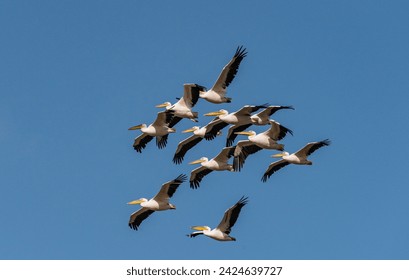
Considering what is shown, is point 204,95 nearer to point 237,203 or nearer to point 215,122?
point 215,122

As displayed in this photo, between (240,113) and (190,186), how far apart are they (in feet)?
14.8

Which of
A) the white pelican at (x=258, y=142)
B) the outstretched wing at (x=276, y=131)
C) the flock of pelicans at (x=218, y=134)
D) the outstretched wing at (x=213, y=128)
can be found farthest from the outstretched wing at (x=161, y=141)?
the outstretched wing at (x=276, y=131)

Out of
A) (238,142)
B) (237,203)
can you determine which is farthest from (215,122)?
(237,203)

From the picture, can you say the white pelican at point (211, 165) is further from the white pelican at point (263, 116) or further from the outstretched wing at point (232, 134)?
the white pelican at point (263, 116)

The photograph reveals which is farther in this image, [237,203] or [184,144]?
[184,144]

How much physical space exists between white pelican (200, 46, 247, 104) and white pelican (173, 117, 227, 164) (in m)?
1.26

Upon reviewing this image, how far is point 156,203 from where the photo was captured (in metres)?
40.2

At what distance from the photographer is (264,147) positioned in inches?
1555

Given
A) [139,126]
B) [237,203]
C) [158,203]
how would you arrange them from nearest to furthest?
1. [237,203]
2. [158,203]
3. [139,126]

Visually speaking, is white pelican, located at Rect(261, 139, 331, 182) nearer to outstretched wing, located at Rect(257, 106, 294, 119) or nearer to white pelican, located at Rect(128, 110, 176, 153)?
outstretched wing, located at Rect(257, 106, 294, 119)

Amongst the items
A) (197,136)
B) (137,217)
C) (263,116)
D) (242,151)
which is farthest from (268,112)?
(137,217)

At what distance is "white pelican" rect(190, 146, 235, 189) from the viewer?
135ft

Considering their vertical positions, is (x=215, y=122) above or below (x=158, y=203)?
above

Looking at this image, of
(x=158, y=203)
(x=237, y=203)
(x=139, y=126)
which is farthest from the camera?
(x=139, y=126)
